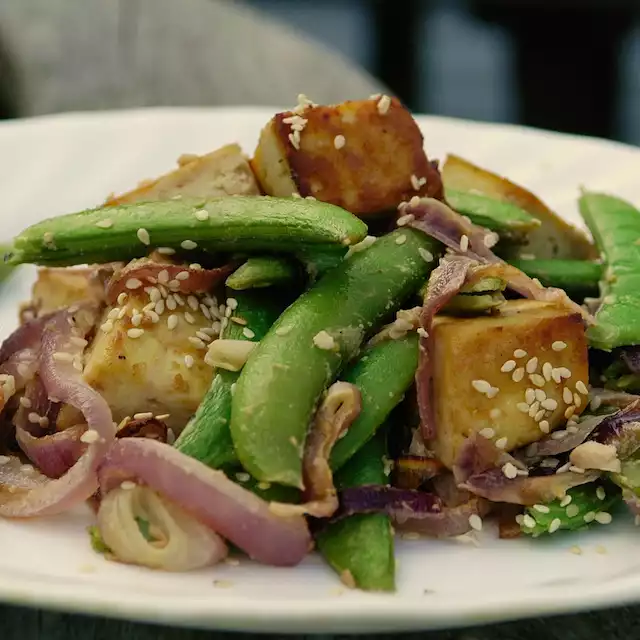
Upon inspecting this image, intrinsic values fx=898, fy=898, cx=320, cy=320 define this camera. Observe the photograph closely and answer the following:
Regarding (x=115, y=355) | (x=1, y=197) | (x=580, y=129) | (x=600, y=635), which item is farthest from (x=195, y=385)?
(x=580, y=129)

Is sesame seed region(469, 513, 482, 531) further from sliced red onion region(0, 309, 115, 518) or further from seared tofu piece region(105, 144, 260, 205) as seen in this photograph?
seared tofu piece region(105, 144, 260, 205)

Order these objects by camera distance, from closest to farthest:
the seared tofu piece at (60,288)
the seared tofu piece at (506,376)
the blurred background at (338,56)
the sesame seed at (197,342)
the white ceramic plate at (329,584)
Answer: the white ceramic plate at (329,584)
the seared tofu piece at (506,376)
the sesame seed at (197,342)
the seared tofu piece at (60,288)
the blurred background at (338,56)

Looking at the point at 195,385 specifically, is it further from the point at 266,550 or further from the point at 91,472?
the point at 266,550

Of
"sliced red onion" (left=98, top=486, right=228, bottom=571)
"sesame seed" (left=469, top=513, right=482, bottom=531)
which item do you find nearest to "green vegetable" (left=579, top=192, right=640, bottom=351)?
"sesame seed" (left=469, top=513, right=482, bottom=531)

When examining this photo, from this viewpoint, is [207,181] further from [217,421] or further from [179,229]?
[217,421]

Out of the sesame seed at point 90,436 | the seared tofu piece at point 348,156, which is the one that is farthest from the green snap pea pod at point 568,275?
the sesame seed at point 90,436

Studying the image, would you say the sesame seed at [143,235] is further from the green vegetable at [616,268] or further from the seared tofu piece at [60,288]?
the green vegetable at [616,268]
